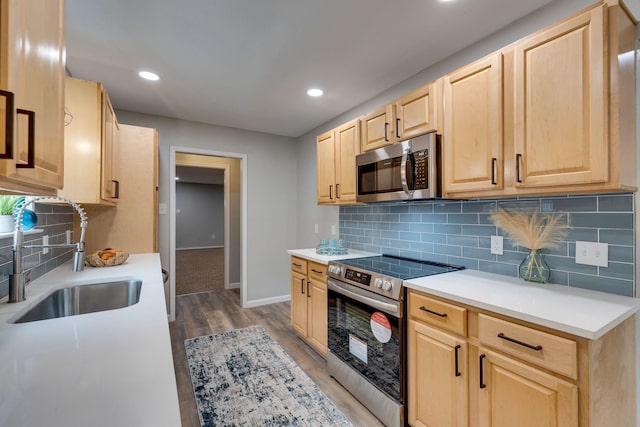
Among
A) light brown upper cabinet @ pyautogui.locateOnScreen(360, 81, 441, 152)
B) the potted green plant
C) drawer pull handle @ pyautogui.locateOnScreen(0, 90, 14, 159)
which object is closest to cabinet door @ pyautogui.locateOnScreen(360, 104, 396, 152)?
light brown upper cabinet @ pyautogui.locateOnScreen(360, 81, 441, 152)

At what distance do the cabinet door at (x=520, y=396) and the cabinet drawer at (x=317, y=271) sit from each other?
1362mm

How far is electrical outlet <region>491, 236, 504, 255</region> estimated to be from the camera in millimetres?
1854

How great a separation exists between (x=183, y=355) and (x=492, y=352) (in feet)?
8.27

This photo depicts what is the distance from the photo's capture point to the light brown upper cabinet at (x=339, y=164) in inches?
106

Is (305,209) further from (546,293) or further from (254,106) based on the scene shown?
(546,293)

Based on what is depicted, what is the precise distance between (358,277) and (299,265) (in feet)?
3.25

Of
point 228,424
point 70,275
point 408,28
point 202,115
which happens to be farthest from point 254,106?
point 228,424

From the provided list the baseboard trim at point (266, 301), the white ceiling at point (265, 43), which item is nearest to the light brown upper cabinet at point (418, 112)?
the white ceiling at point (265, 43)

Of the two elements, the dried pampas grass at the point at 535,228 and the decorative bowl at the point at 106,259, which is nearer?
the dried pampas grass at the point at 535,228

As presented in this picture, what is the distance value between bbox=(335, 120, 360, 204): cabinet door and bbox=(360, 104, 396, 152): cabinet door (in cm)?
8

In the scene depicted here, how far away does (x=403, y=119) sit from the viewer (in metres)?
2.15

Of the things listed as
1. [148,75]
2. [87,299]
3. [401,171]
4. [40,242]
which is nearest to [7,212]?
[40,242]

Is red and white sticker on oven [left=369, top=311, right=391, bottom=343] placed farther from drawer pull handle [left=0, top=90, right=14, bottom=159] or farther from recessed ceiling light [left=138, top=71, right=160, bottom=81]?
recessed ceiling light [left=138, top=71, right=160, bottom=81]

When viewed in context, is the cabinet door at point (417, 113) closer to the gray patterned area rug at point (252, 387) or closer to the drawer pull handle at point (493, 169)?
the drawer pull handle at point (493, 169)
